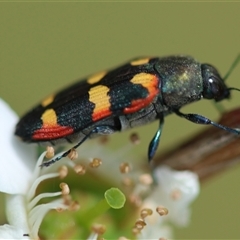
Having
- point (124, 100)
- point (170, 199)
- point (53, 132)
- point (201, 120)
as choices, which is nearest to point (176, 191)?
point (170, 199)

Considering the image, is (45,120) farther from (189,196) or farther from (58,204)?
→ (189,196)

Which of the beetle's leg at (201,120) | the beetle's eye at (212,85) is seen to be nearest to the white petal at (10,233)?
the beetle's leg at (201,120)

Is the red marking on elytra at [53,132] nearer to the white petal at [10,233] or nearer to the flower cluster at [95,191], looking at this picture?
the flower cluster at [95,191]

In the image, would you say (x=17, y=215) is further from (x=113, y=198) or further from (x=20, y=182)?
(x=113, y=198)

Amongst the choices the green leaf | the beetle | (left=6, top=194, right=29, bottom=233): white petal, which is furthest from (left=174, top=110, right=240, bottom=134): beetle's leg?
(left=6, top=194, right=29, bottom=233): white petal

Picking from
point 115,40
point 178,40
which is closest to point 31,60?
point 115,40
